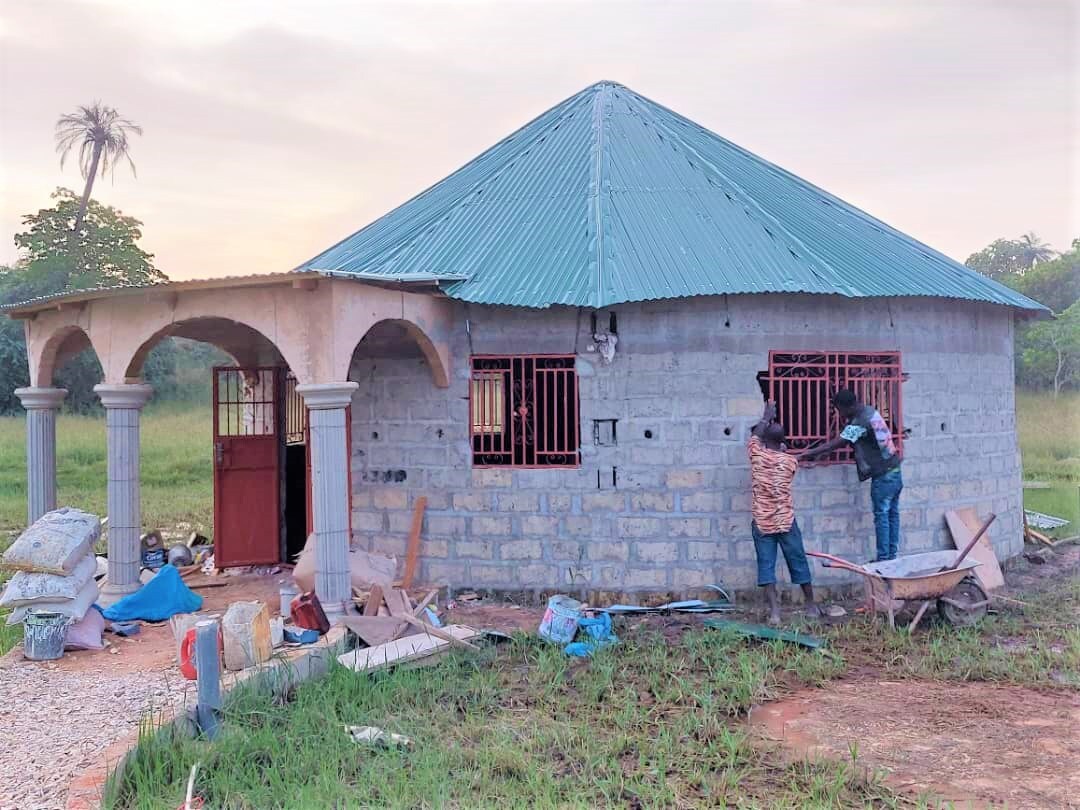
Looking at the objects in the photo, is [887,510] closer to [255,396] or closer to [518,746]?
[518,746]

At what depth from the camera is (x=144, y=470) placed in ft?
69.4

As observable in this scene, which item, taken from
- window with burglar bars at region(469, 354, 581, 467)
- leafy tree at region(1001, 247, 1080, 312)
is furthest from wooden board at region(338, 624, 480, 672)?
leafy tree at region(1001, 247, 1080, 312)

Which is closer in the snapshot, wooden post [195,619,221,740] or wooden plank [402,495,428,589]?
wooden post [195,619,221,740]

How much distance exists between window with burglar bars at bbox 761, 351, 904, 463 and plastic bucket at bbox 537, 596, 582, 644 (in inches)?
112

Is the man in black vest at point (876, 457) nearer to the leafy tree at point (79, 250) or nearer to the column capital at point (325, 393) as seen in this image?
the column capital at point (325, 393)

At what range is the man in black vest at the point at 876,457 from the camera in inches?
341

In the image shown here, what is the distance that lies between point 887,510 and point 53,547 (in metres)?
7.36

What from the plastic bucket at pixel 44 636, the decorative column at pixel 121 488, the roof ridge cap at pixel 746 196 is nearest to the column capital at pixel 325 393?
the decorative column at pixel 121 488

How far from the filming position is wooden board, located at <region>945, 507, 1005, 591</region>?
9234 millimetres

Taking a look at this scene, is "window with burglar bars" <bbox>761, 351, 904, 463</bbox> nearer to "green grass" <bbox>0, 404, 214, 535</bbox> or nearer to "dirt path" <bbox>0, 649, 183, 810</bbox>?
"dirt path" <bbox>0, 649, 183, 810</bbox>

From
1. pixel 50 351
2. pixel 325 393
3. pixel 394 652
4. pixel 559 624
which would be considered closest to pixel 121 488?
pixel 50 351

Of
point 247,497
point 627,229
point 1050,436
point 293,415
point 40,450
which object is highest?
point 627,229

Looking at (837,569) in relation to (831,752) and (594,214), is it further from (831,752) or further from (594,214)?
(594,214)

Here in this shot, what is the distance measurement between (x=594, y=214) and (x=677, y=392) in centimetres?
233
